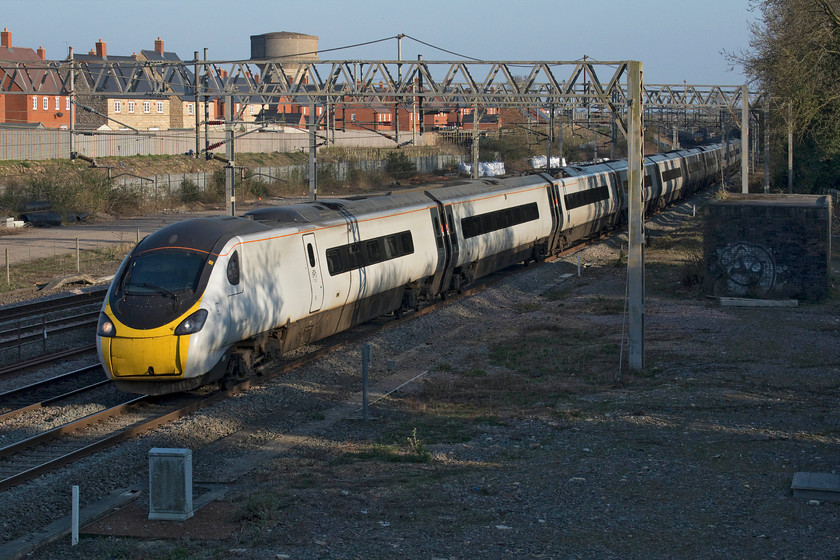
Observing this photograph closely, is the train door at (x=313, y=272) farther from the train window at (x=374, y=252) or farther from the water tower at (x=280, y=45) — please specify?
the water tower at (x=280, y=45)

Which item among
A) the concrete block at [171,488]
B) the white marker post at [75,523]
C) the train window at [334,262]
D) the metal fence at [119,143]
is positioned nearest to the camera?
the white marker post at [75,523]

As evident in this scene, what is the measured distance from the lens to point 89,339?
19.1m

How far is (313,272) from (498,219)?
10.6 m

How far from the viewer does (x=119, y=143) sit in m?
56.0

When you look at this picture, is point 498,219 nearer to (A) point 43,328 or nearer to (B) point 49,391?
(A) point 43,328

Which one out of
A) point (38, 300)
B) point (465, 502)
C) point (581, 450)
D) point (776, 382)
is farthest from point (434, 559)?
point (38, 300)

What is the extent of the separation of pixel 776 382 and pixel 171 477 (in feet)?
31.6

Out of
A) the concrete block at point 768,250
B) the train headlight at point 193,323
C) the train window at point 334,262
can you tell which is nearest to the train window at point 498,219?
the concrete block at point 768,250

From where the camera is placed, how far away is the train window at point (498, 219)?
24.0m

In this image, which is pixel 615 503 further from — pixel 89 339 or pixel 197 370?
pixel 89 339

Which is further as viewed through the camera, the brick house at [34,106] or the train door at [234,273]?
the brick house at [34,106]

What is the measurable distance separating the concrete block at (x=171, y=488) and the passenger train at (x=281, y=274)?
4005mm

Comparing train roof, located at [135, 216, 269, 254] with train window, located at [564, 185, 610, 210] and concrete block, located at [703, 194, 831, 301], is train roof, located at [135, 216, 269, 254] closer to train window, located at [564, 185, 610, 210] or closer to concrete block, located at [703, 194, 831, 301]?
concrete block, located at [703, 194, 831, 301]

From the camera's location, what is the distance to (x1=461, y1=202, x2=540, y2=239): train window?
24.0 meters
